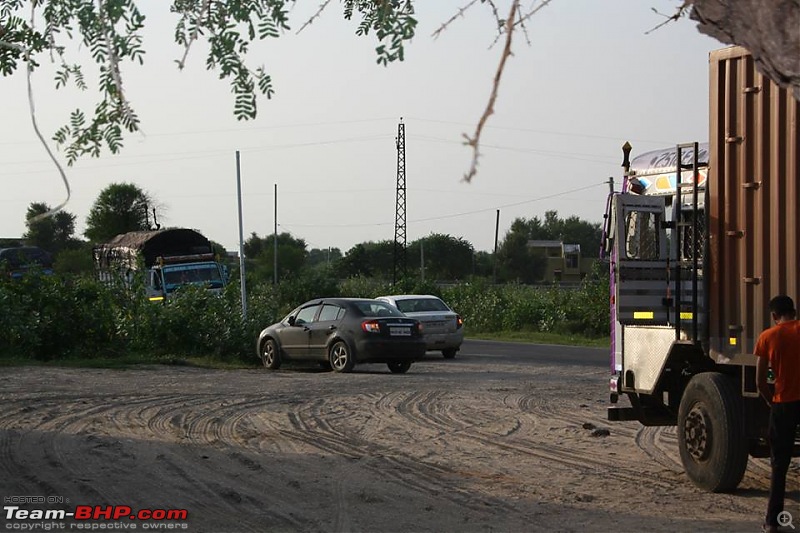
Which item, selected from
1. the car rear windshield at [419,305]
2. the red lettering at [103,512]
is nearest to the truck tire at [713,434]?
the red lettering at [103,512]

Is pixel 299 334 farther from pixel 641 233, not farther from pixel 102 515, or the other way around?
pixel 102 515

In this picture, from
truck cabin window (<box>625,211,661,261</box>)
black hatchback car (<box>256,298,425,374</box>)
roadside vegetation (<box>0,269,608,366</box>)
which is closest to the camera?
truck cabin window (<box>625,211,661,261</box>)

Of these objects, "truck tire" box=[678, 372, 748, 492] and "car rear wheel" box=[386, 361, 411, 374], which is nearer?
"truck tire" box=[678, 372, 748, 492]

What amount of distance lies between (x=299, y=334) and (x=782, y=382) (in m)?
15.5

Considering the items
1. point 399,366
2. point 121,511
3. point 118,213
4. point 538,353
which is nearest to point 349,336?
point 399,366

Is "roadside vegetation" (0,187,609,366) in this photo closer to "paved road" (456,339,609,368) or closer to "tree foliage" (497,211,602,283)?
"paved road" (456,339,609,368)

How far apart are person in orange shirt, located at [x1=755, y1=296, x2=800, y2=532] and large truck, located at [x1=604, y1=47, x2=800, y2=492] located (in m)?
0.78

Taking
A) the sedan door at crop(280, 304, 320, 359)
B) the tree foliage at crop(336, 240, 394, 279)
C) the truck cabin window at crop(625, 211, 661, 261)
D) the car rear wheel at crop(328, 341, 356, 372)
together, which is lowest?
the car rear wheel at crop(328, 341, 356, 372)

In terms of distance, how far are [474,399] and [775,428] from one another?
8288 mm

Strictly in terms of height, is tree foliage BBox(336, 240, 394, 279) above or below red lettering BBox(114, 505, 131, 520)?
above

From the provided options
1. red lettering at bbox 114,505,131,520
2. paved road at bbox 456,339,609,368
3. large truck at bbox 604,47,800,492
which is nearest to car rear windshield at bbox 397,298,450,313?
paved road at bbox 456,339,609,368

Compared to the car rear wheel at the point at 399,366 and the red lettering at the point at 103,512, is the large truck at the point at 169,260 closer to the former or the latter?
the car rear wheel at the point at 399,366

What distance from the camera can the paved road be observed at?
84.2 ft

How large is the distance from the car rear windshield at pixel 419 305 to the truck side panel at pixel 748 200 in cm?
1802
